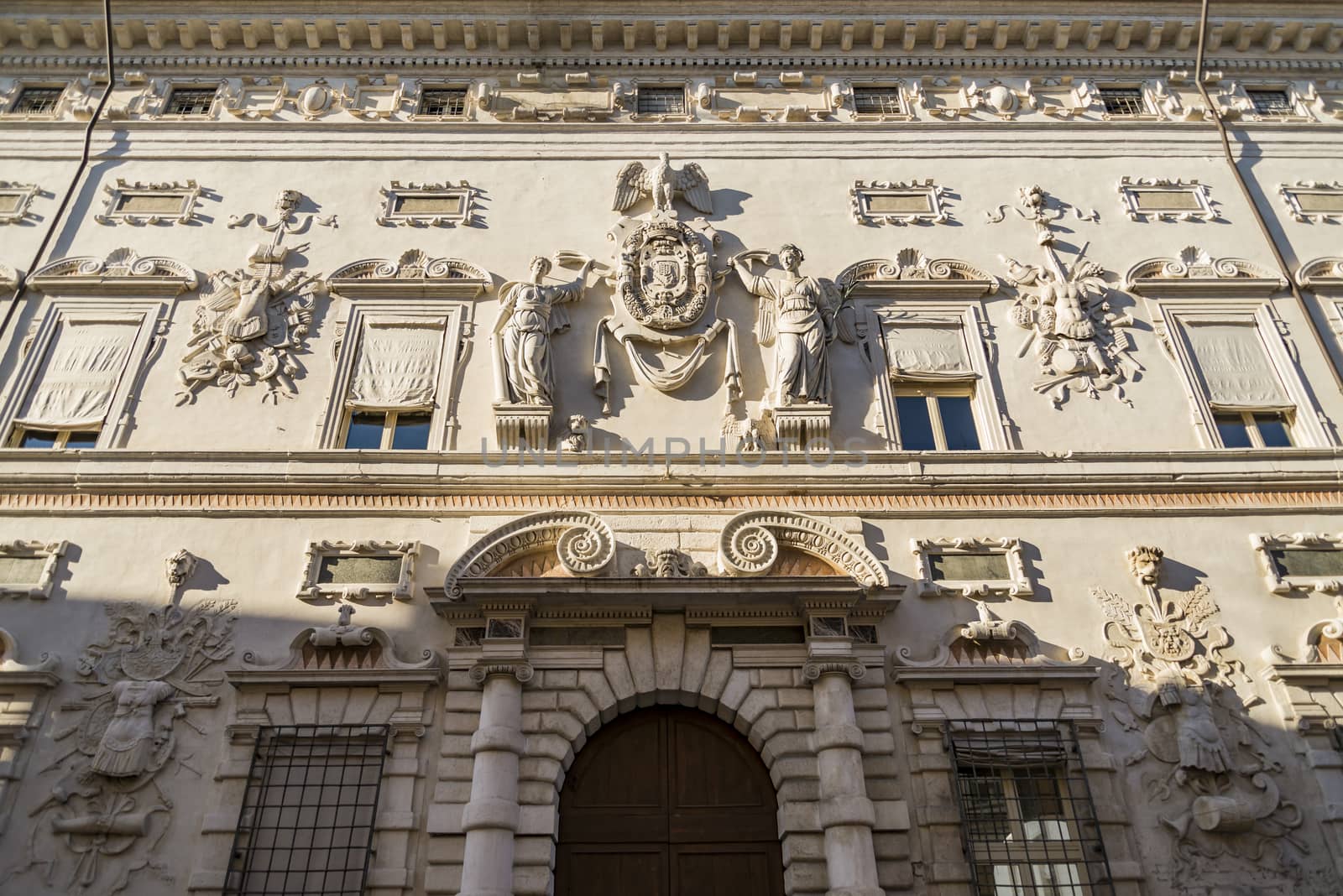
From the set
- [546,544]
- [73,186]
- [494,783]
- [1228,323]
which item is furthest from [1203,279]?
[73,186]

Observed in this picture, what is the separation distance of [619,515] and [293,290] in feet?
19.1

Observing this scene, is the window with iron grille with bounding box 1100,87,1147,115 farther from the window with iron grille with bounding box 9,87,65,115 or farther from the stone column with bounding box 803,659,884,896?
the window with iron grille with bounding box 9,87,65,115

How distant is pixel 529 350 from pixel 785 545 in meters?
4.06

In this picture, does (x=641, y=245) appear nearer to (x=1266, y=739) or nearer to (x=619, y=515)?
(x=619, y=515)

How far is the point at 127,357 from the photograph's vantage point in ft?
41.8

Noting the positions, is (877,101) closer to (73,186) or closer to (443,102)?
(443,102)

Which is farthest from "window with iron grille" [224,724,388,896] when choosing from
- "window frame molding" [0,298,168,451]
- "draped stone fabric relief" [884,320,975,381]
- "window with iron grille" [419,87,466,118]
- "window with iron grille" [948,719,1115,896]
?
"window with iron grille" [419,87,466,118]

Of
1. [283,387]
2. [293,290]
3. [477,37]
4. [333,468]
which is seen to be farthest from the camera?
[477,37]

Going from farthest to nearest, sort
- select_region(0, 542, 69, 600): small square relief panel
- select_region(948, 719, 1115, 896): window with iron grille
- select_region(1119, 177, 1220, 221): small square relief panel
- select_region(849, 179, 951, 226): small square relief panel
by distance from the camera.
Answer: select_region(1119, 177, 1220, 221): small square relief panel → select_region(849, 179, 951, 226): small square relief panel → select_region(0, 542, 69, 600): small square relief panel → select_region(948, 719, 1115, 896): window with iron grille

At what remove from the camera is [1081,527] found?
11391 millimetres

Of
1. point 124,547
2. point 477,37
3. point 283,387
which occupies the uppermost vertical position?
point 477,37

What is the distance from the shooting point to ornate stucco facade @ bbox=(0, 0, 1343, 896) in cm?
962

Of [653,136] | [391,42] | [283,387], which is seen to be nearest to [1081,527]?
[653,136]

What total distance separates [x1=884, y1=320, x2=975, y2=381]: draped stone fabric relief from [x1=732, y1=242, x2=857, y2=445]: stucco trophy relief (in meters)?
0.64
